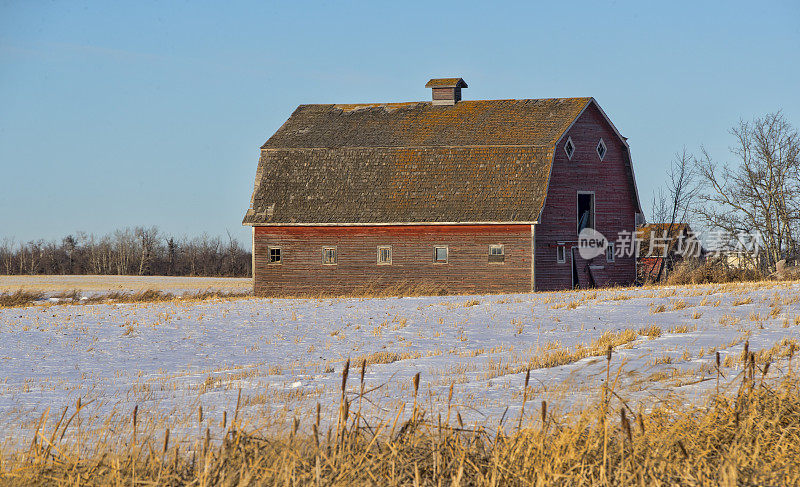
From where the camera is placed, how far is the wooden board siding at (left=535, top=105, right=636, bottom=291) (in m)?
31.7

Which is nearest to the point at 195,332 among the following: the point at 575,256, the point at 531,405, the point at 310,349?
the point at 310,349

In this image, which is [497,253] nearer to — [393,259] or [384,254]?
[393,259]

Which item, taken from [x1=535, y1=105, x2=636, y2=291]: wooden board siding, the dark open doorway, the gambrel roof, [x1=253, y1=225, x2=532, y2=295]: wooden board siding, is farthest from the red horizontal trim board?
the dark open doorway

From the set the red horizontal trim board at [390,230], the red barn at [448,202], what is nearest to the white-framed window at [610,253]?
the red barn at [448,202]

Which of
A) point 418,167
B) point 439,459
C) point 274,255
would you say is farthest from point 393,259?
point 439,459

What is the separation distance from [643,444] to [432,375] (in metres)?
4.77

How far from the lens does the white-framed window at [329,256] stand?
32656mm

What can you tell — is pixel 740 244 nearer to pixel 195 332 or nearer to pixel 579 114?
pixel 579 114

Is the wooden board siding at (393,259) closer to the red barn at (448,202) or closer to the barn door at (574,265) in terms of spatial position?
the red barn at (448,202)

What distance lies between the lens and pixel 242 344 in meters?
16.0

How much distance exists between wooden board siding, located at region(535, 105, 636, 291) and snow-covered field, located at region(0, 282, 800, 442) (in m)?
6.37

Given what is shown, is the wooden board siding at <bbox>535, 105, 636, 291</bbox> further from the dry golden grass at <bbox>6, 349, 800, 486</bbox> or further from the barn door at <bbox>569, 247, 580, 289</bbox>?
the dry golden grass at <bbox>6, 349, 800, 486</bbox>

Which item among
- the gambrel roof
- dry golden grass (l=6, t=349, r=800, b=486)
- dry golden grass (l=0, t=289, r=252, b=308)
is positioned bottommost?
dry golden grass (l=6, t=349, r=800, b=486)

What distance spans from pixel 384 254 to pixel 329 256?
2122 millimetres
